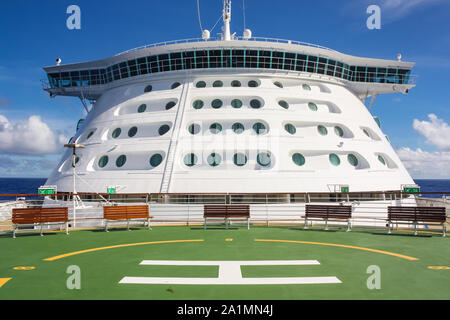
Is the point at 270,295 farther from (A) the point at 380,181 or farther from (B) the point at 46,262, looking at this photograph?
(A) the point at 380,181

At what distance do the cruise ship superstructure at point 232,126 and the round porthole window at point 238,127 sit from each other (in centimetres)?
8

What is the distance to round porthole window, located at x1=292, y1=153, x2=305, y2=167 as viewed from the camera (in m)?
23.9

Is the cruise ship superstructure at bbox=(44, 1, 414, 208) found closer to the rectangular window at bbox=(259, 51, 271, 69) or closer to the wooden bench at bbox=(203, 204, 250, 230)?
the rectangular window at bbox=(259, 51, 271, 69)

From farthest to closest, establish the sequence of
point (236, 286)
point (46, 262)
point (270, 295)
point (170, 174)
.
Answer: point (170, 174) < point (46, 262) < point (236, 286) < point (270, 295)

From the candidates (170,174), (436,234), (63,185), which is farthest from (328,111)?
(63,185)

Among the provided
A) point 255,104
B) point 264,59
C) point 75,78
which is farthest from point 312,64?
point 75,78

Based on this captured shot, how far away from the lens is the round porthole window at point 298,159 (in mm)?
23920

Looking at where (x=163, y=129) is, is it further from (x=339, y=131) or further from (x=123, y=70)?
(x=339, y=131)

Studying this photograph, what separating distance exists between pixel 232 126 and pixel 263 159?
3.60 m

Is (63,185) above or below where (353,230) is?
above

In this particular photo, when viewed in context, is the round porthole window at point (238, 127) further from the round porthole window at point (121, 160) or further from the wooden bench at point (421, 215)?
the wooden bench at point (421, 215)

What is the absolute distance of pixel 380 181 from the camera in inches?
957

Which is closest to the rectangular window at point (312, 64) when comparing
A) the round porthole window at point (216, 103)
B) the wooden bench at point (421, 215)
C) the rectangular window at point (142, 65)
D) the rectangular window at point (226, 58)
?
the rectangular window at point (226, 58)

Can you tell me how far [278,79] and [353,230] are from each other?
1735 centimetres
